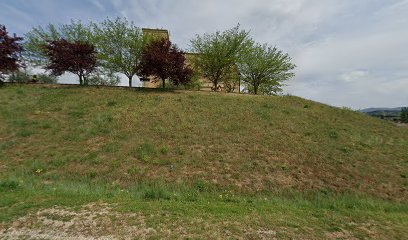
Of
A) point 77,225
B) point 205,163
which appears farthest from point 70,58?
point 77,225

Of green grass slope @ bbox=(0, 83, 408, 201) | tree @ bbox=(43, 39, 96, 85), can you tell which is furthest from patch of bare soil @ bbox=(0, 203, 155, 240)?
A: tree @ bbox=(43, 39, 96, 85)

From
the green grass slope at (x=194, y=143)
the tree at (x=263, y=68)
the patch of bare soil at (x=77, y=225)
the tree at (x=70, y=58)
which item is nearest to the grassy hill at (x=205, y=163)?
the green grass slope at (x=194, y=143)

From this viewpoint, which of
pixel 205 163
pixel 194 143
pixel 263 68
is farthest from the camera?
pixel 263 68

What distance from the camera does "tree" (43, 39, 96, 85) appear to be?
54.6 feet

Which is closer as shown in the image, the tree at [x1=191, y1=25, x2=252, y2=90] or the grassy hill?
the grassy hill

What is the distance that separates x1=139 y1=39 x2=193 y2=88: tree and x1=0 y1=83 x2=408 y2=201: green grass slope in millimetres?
2212

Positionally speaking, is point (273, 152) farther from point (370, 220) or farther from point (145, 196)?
point (145, 196)

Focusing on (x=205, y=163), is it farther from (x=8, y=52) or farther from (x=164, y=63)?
(x=8, y=52)

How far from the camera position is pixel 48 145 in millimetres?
9625

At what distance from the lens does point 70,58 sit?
55.0 ft

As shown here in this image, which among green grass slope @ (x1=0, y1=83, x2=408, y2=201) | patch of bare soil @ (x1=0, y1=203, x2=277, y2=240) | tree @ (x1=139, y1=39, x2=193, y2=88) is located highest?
tree @ (x1=139, y1=39, x2=193, y2=88)

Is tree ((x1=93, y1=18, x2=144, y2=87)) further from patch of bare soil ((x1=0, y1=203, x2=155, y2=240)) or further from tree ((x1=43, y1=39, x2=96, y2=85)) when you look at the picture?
patch of bare soil ((x1=0, y1=203, x2=155, y2=240))

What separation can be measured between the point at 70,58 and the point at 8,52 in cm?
357

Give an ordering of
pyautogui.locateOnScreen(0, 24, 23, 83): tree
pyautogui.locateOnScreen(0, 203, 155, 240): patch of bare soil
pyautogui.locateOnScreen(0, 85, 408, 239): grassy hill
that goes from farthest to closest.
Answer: pyautogui.locateOnScreen(0, 24, 23, 83): tree < pyautogui.locateOnScreen(0, 85, 408, 239): grassy hill < pyautogui.locateOnScreen(0, 203, 155, 240): patch of bare soil
